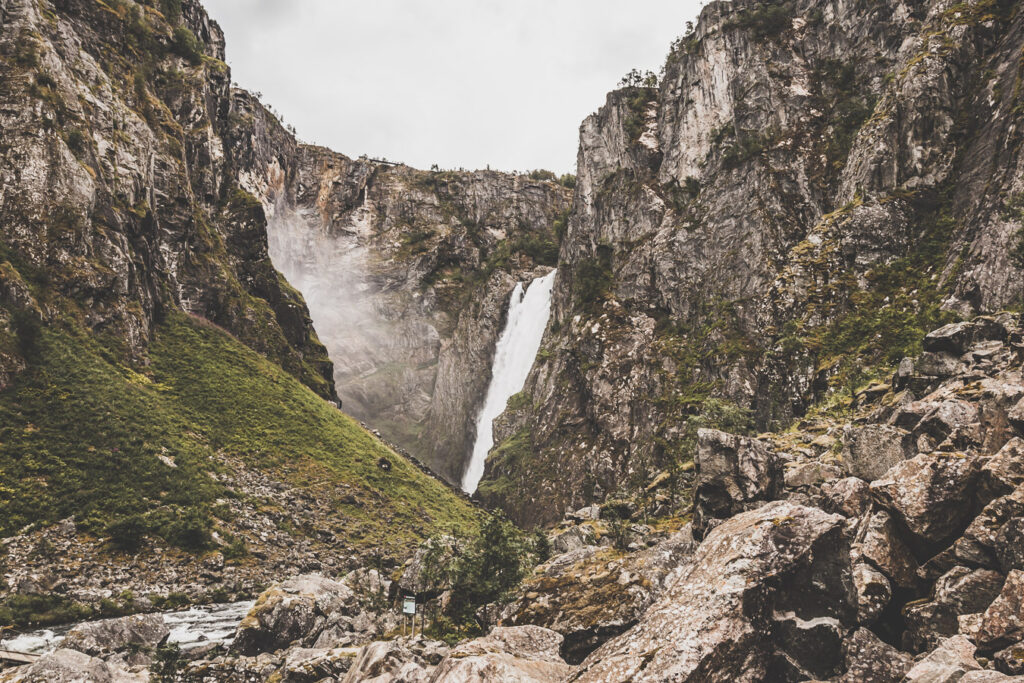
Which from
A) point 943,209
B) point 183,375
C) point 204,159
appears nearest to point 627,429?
point 943,209

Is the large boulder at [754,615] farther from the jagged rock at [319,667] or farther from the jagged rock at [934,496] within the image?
the jagged rock at [319,667]

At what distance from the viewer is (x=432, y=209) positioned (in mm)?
131875

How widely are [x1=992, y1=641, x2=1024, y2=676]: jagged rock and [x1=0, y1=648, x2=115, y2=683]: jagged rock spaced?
58.7 feet

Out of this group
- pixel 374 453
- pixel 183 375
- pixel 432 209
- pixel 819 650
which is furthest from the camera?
pixel 432 209

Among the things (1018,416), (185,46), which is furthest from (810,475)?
(185,46)

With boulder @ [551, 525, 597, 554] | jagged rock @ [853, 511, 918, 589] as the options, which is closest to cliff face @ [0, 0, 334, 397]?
boulder @ [551, 525, 597, 554]

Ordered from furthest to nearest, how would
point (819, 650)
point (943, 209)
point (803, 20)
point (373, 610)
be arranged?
1. point (803, 20)
2. point (943, 209)
3. point (373, 610)
4. point (819, 650)

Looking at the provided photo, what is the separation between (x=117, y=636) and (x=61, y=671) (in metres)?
9.98

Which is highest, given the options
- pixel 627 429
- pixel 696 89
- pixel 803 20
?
pixel 803 20

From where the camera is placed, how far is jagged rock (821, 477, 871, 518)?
9781 mm

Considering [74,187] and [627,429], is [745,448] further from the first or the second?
[74,187]

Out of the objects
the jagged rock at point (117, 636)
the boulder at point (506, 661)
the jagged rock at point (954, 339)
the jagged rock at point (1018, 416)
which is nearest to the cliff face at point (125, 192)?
the jagged rock at point (117, 636)

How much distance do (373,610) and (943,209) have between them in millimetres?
47581

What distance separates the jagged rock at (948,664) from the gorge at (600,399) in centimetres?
4
